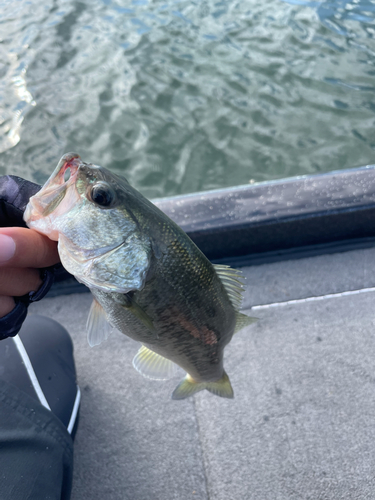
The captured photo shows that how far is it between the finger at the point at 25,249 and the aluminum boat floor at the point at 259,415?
1.23 metres

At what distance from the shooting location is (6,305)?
1368 millimetres

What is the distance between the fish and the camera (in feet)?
4.31

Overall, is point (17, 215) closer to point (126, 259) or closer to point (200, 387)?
point (126, 259)

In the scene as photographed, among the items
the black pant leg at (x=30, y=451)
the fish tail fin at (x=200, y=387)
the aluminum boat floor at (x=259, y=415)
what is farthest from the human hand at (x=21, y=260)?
the aluminum boat floor at (x=259, y=415)

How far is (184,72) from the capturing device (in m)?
6.28

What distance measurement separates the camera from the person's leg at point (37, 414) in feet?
4.90

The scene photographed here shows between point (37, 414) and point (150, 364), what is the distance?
522 mm

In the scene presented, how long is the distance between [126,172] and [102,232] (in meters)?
3.89

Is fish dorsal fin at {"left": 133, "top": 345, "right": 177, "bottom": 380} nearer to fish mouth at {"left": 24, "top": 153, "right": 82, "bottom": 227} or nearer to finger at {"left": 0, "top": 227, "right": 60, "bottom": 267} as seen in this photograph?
finger at {"left": 0, "top": 227, "right": 60, "bottom": 267}

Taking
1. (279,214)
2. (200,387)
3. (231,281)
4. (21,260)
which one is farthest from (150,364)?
(279,214)

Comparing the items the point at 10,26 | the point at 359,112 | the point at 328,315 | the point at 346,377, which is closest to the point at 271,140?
the point at 359,112

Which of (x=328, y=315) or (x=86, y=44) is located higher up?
(x=86, y=44)

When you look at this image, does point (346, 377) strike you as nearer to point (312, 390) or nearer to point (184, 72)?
point (312, 390)

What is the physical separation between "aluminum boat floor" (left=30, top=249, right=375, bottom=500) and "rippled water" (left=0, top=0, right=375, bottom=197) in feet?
8.66
